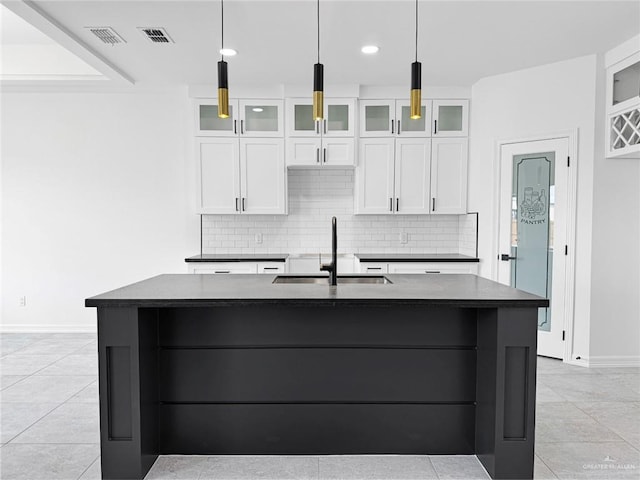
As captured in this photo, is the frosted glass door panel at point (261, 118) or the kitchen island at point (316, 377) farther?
the frosted glass door panel at point (261, 118)

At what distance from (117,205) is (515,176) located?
14.2 feet

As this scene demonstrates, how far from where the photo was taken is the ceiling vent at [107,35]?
3.68 metres

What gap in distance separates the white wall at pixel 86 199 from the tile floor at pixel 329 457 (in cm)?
153

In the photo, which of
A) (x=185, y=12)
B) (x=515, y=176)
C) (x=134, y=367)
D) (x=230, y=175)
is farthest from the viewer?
(x=230, y=175)

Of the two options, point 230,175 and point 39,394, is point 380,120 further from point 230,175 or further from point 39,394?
point 39,394

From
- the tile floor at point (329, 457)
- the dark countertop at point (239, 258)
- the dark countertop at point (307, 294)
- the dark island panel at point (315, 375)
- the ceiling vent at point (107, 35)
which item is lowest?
the tile floor at point (329, 457)

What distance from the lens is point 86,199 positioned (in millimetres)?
5477

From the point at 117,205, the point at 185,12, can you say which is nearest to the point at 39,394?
the point at 117,205

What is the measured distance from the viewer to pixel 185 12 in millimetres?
3398

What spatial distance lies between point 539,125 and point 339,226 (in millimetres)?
2356

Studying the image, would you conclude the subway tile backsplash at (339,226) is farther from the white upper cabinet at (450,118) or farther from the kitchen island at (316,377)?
the kitchen island at (316,377)

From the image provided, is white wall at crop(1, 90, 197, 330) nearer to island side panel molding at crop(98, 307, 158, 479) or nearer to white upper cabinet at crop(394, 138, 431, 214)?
white upper cabinet at crop(394, 138, 431, 214)

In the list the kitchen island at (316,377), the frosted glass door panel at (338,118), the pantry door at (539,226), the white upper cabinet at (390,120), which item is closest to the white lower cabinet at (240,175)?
the frosted glass door panel at (338,118)

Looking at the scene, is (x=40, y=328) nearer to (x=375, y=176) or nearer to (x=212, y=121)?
(x=212, y=121)
